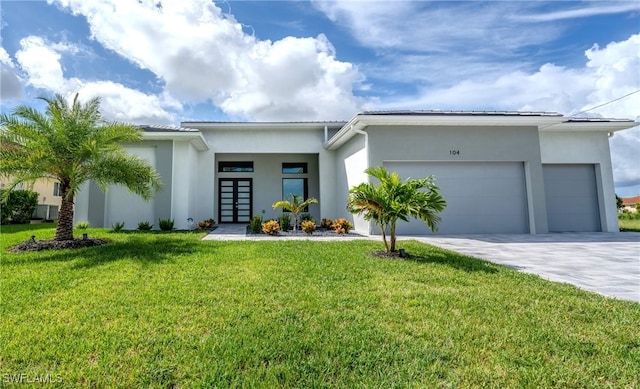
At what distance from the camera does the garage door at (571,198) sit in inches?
502

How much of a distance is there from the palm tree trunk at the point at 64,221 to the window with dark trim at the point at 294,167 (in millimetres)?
10838

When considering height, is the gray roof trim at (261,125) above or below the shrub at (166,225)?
above

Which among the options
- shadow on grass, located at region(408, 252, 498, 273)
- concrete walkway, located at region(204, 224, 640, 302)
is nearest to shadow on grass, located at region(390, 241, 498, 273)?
shadow on grass, located at region(408, 252, 498, 273)

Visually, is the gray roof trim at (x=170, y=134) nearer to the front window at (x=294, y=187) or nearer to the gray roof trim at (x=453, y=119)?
the front window at (x=294, y=187)

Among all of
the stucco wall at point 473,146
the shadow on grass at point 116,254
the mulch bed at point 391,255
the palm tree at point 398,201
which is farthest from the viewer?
the stucco wall at point 473,146

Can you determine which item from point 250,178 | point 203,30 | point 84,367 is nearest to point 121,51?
point 203,30

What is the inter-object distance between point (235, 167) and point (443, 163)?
1163cm

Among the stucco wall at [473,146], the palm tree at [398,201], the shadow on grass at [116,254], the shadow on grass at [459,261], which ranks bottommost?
the shadow on grass at [459,261]

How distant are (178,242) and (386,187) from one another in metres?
6.12

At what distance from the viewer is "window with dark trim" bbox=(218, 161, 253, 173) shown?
17722 mm

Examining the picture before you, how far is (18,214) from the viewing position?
52.5ft

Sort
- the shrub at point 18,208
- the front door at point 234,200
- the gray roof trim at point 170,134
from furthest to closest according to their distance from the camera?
the front door at point 234,200 < the shrub at point 18,208 < the gray roof trim at point 170,134

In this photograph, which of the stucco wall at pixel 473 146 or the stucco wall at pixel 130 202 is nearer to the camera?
the stucco wall at pixel 473 146

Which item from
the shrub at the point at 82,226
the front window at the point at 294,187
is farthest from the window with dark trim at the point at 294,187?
the shrub at the point at 82,226
